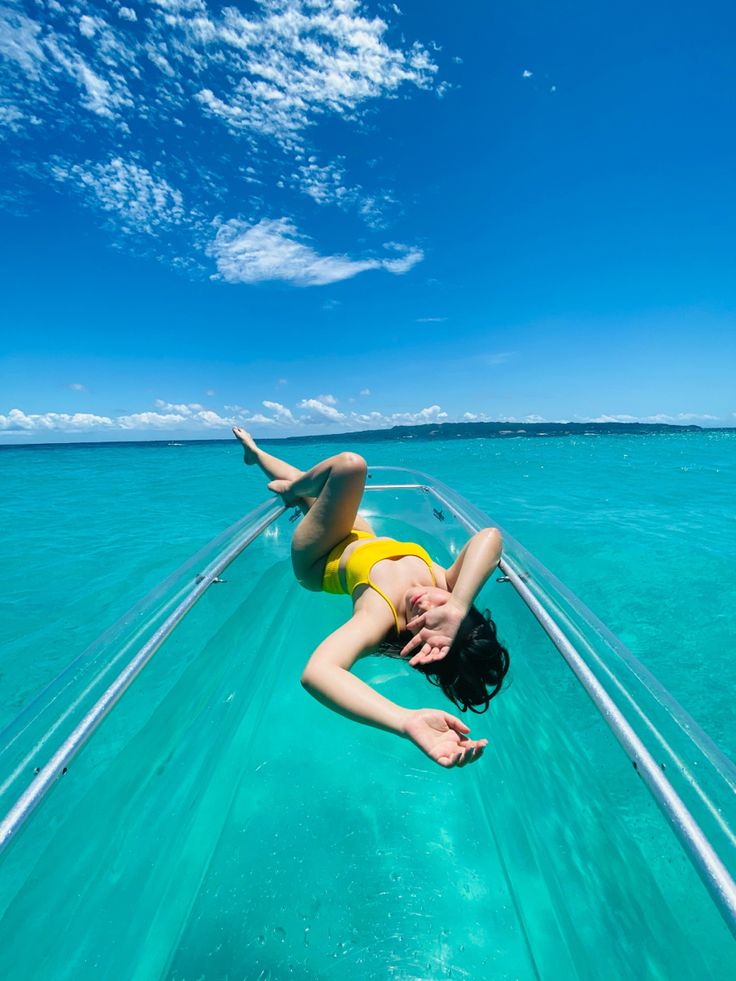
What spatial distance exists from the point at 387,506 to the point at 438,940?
389 centimetres

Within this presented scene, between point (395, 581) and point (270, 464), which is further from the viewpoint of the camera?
point (270, 464)

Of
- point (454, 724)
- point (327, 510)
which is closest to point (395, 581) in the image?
point (327, 510)

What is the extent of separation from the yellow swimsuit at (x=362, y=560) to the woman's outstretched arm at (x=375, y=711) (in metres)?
0.37

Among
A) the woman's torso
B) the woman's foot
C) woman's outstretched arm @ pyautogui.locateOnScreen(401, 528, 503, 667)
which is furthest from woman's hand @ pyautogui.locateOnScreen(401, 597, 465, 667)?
the woman's foot

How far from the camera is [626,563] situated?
5.31m

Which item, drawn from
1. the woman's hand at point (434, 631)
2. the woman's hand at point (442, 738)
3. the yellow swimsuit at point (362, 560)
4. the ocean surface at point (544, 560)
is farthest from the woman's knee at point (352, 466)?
the ocean surface at point (544, 560)

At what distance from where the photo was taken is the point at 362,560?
213 cm

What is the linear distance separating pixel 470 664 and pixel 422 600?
0.30 meters

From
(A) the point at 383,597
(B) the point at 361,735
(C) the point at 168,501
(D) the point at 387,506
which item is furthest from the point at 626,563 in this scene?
(C) the point at 168,501

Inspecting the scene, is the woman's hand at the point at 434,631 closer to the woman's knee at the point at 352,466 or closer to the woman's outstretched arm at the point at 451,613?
the woman's outstretched arm at the point at 451,613

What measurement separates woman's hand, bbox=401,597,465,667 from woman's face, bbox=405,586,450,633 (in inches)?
1.6

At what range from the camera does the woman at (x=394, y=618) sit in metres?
1.23

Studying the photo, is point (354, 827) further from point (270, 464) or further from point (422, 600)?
point (270, 464)

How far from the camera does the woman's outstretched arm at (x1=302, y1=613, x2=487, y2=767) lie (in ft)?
3.63
